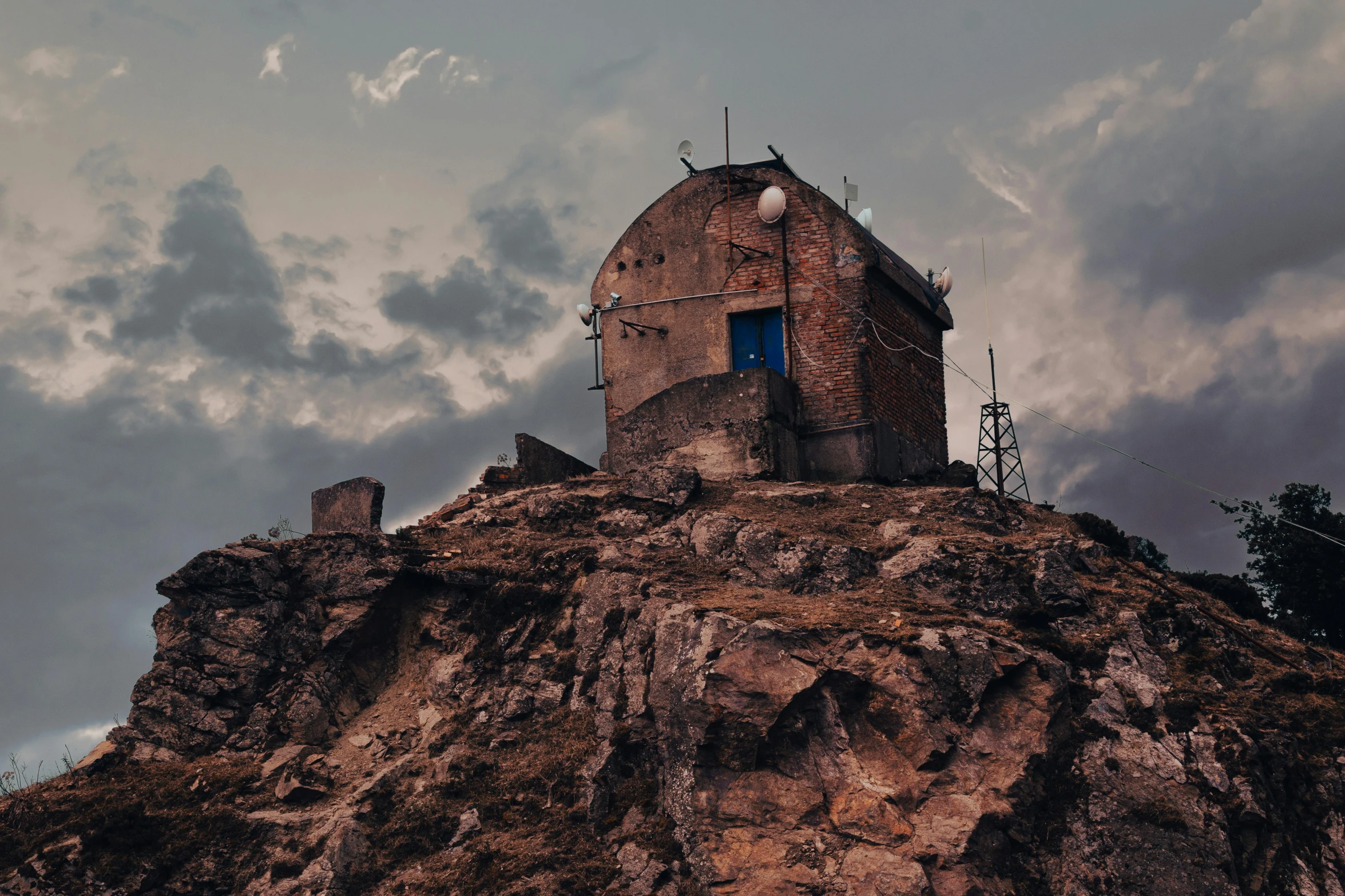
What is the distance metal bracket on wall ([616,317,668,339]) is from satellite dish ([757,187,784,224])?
2.87 meters

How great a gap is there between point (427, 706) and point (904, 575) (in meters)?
6.53

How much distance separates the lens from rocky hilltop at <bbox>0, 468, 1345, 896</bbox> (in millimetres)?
13656

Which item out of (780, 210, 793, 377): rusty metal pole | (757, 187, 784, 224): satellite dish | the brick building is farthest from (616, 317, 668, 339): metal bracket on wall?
(757, 187, 784, 224): satellite dish

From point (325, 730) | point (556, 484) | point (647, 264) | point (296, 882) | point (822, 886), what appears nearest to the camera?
point (822, 886)

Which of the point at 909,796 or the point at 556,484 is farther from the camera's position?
the point at 556,484

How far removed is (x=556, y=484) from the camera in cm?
2105

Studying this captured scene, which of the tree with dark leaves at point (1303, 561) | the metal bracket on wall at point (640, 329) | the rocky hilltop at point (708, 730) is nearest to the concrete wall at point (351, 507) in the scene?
the rocky hilltop at point (708, 730)

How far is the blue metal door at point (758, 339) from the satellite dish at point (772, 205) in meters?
1.73

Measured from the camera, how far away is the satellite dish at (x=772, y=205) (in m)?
23.5

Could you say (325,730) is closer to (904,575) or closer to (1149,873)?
(904,575)

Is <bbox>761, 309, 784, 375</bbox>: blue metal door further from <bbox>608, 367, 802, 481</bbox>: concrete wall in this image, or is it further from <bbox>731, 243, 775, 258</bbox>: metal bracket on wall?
<bbox>731, 243, 775, 258</bbox>: metal bracket on wall

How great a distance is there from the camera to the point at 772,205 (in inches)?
923

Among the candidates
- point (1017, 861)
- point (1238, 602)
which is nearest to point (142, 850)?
point (1017, 861)

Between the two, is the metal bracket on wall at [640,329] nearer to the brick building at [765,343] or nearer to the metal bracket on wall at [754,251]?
the brick building at [765,343]
